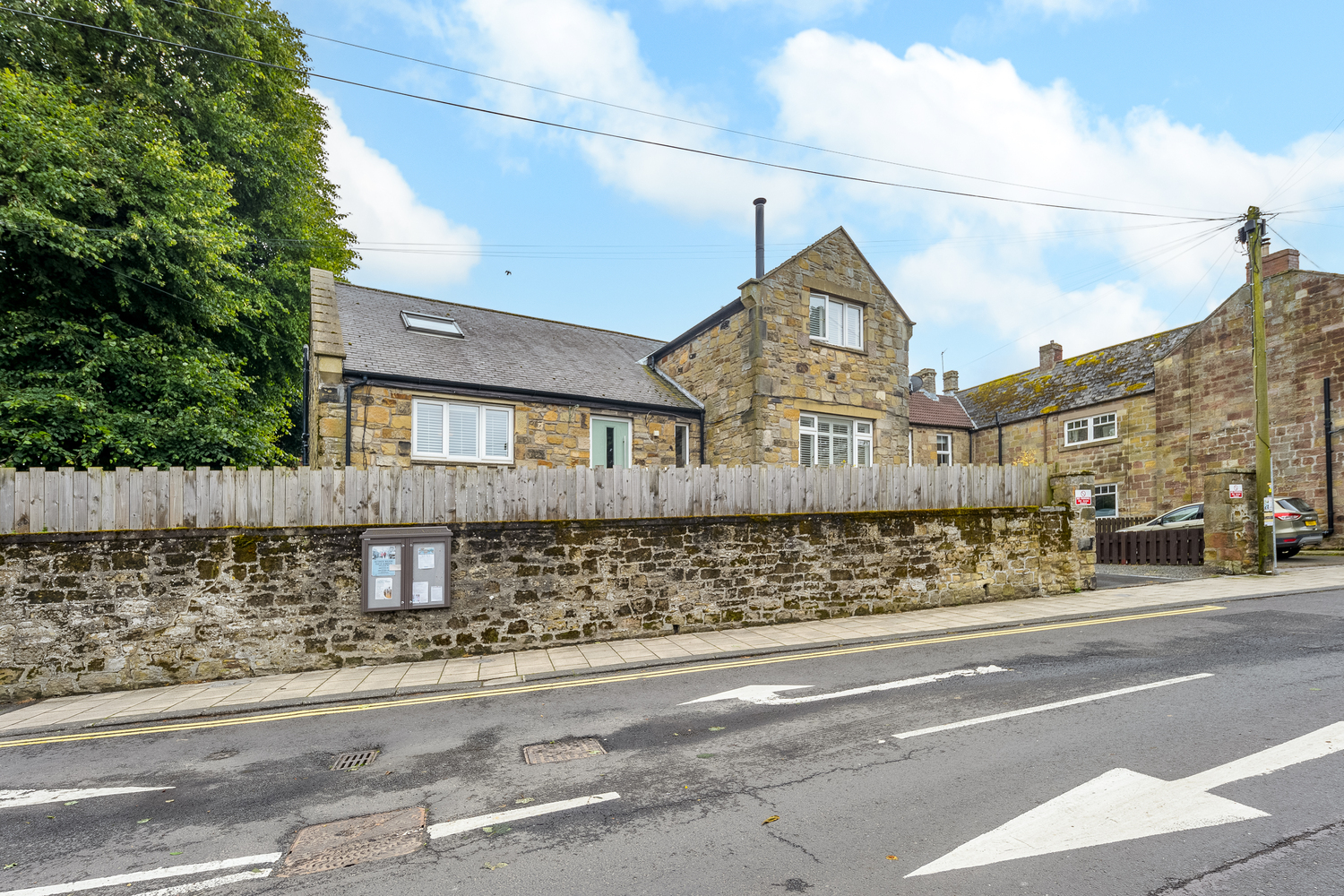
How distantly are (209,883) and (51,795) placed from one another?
8.73 ft

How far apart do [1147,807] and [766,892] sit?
2.47 meters

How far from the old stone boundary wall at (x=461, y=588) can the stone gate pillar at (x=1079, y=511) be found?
153cm

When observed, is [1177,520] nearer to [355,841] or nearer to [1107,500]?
[1107,500]

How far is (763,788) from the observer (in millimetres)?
4148

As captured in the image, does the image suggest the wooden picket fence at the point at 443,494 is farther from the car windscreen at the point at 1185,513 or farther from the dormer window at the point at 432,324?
the car windscreen at the point at 1185,513

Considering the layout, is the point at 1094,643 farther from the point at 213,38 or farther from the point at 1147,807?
the point at 213,38

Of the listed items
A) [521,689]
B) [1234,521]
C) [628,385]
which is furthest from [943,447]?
[521,689]

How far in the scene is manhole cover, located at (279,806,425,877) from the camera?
136 inches

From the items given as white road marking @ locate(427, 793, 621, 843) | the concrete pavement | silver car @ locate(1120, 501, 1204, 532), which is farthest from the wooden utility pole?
white road marking @ locate(427, 793, 621, 843)

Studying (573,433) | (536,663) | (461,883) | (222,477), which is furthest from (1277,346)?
(222,477)

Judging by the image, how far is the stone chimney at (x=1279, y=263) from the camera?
65.2 ft

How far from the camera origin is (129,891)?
128 inches

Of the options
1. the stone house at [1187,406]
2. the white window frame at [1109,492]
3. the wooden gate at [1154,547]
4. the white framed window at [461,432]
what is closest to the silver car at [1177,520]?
the wooden gate at [1154,547]

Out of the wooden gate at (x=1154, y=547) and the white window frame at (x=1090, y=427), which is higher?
the white window frame at (x=1090, y=427)
